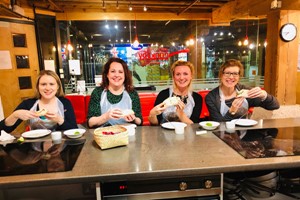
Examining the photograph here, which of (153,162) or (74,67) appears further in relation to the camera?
(74,67)

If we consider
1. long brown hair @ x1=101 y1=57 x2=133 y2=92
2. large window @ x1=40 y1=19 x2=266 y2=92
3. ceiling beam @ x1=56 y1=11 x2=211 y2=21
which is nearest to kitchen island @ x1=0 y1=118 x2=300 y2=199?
long brown hair @ x1=101 y1=57 x2=133 y2=92

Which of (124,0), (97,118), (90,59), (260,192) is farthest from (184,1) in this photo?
(260,192)

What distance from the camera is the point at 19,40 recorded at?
173 inches

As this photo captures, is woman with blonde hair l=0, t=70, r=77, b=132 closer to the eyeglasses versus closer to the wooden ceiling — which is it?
the eyeglasses

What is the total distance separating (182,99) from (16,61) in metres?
3.64

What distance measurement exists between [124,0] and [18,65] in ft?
8.27

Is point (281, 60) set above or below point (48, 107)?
above

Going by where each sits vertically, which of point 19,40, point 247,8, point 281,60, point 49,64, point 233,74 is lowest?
point 233,74

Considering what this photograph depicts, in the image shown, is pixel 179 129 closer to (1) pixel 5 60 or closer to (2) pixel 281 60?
(2) pixel 281 60

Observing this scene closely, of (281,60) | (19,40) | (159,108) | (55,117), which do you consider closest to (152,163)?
(159,108)

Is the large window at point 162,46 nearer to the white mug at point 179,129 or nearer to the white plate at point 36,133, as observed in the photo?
the white plate at point 36,133

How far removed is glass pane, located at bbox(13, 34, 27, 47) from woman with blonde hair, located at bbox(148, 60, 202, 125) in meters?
3.53

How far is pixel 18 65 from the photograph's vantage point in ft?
14.3

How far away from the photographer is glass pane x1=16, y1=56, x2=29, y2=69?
435 centimetres
